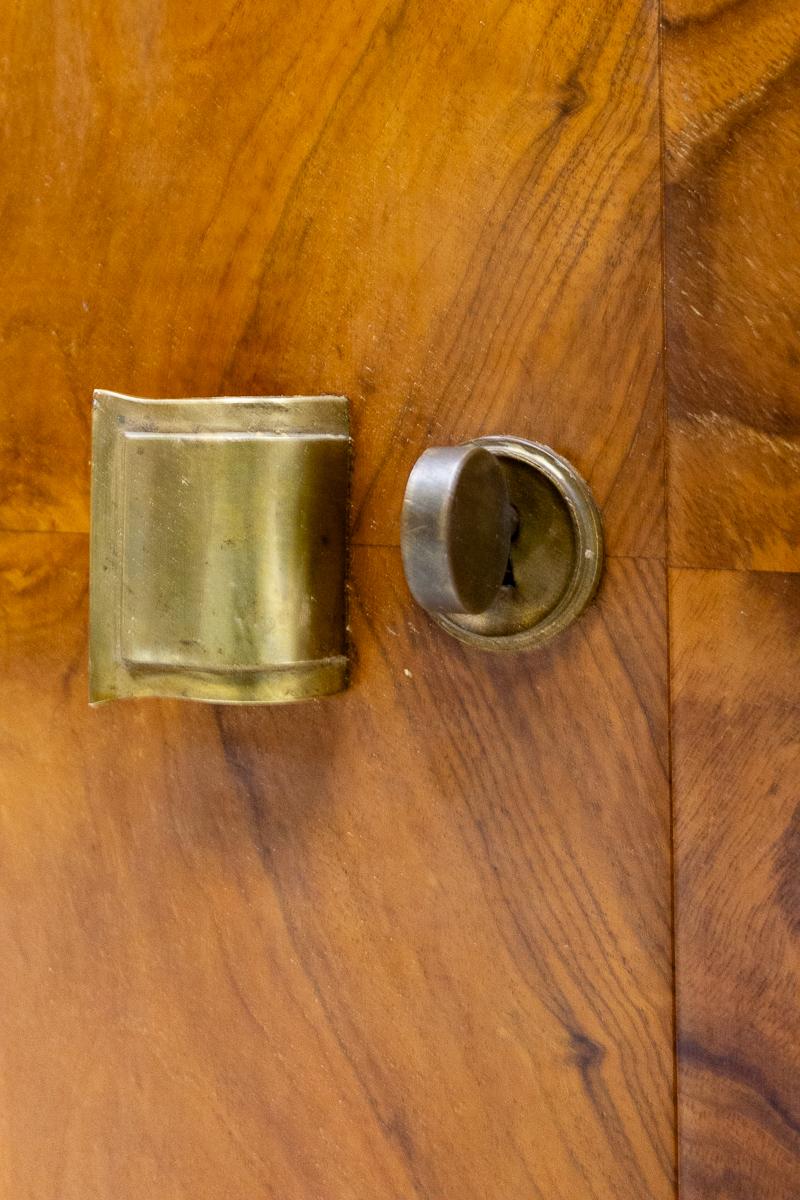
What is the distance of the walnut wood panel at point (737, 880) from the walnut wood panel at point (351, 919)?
11 mm

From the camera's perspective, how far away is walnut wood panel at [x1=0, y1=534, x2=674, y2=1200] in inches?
17.6

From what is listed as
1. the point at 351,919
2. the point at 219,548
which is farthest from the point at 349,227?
the point at 351,919

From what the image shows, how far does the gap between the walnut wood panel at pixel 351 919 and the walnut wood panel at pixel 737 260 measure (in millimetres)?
50

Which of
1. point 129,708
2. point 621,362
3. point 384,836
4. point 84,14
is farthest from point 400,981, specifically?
point 84,14

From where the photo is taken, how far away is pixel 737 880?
43cm

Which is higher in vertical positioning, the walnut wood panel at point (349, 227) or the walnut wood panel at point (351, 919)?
the walnut wood panel at point (349, 227)

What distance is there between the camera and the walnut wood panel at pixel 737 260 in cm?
42

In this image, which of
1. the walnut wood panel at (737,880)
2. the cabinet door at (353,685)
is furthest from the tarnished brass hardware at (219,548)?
the walnut wood panel at (737,880)

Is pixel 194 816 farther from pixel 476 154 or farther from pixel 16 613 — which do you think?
pixel 476 154

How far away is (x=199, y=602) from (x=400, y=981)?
0.62 feet

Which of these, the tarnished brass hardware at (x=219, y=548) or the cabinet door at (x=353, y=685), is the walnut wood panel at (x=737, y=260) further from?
the tarnished brass hardware at (x=219, y=548)

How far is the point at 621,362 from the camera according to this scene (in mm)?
432

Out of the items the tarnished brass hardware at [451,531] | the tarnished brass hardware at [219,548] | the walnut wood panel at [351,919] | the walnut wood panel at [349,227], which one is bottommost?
the walnut wood panel at [351,919]

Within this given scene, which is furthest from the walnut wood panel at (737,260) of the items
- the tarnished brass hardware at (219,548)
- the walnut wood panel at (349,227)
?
the tarnished brass hardware at (219,548)
